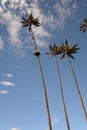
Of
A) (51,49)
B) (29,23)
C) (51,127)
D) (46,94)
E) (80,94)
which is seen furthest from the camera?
(51,49)

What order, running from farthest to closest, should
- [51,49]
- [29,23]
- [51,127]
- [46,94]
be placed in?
[51,49] < [29,23] < [46,94] < [51,127]

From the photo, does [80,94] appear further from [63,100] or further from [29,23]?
[29,23]

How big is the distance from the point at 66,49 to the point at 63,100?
12.2 meters

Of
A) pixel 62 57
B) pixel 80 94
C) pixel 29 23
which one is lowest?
pixel 80 94

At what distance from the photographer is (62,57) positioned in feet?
195

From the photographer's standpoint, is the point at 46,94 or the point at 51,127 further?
the point at 46,94

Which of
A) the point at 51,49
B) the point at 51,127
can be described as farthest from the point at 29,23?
the point at 51,127

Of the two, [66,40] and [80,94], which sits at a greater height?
[66,40]

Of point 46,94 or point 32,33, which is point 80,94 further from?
point 32,33

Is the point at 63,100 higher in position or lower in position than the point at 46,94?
Answer: higher

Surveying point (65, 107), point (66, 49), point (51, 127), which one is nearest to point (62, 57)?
point (66, 49)

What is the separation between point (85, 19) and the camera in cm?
5488

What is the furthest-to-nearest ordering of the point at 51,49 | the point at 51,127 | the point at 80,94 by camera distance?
the point at 51,49, the point at 80,94, the point at 51,127

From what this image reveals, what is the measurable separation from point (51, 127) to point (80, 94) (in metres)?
14.8
